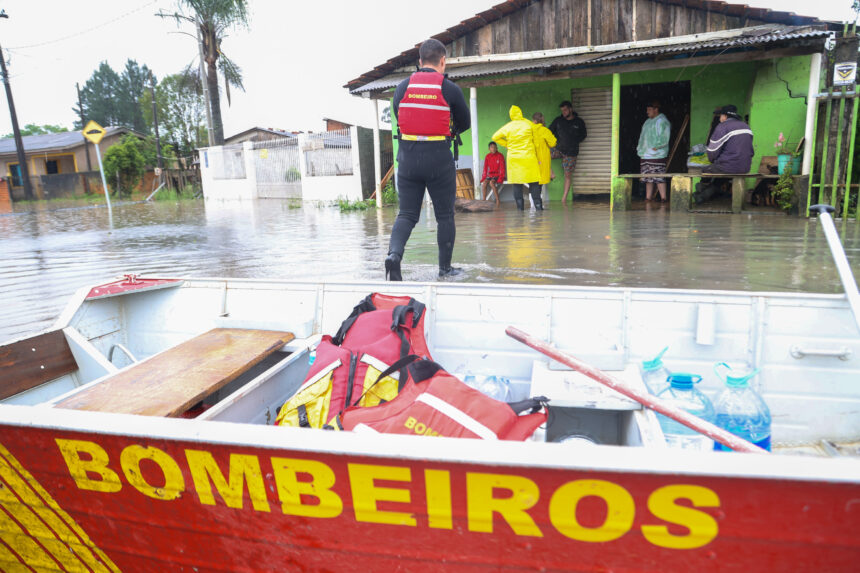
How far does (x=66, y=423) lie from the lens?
1.67 m

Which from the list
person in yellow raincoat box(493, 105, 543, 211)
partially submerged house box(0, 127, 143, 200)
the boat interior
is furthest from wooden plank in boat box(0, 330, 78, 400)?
partially submerged house box(0, 127, 143, 200)

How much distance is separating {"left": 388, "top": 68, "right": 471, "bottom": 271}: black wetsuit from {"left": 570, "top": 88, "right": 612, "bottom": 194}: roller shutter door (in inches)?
353

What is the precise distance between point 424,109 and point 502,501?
142 inches

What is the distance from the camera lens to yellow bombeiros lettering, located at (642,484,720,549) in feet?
4.32

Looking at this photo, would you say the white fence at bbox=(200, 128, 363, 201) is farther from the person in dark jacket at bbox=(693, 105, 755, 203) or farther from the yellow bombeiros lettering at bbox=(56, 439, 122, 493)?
the yellow bombeiros lettering at bbox=(56, 439, 122, 493)

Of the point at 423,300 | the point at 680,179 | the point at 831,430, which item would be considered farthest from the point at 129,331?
the point at 680,179

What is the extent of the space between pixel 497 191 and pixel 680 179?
426 cm

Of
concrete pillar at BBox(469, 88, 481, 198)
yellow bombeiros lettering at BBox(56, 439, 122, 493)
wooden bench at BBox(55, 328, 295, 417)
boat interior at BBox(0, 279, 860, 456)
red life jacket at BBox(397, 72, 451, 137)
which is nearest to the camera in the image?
yellow bombeiros lettering at BBox(56, 439, 122, 493)

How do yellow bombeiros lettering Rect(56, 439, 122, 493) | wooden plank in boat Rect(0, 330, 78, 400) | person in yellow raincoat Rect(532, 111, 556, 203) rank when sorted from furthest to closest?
person in yellow raincoat Rect(532, 111, 556, 203) → wooden plank in boat Rect(0, 330, 78, 400) → yellow bombeiros lettering Rect(56, 439, 122, 493)

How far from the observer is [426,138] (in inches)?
181

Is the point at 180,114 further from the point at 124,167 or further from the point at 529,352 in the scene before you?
the point at 529,352

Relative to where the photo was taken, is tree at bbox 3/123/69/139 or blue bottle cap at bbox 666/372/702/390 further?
tree at bbox 3/123/69/139

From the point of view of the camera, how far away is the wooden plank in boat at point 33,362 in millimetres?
2805

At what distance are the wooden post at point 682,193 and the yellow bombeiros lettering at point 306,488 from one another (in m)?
10.00
